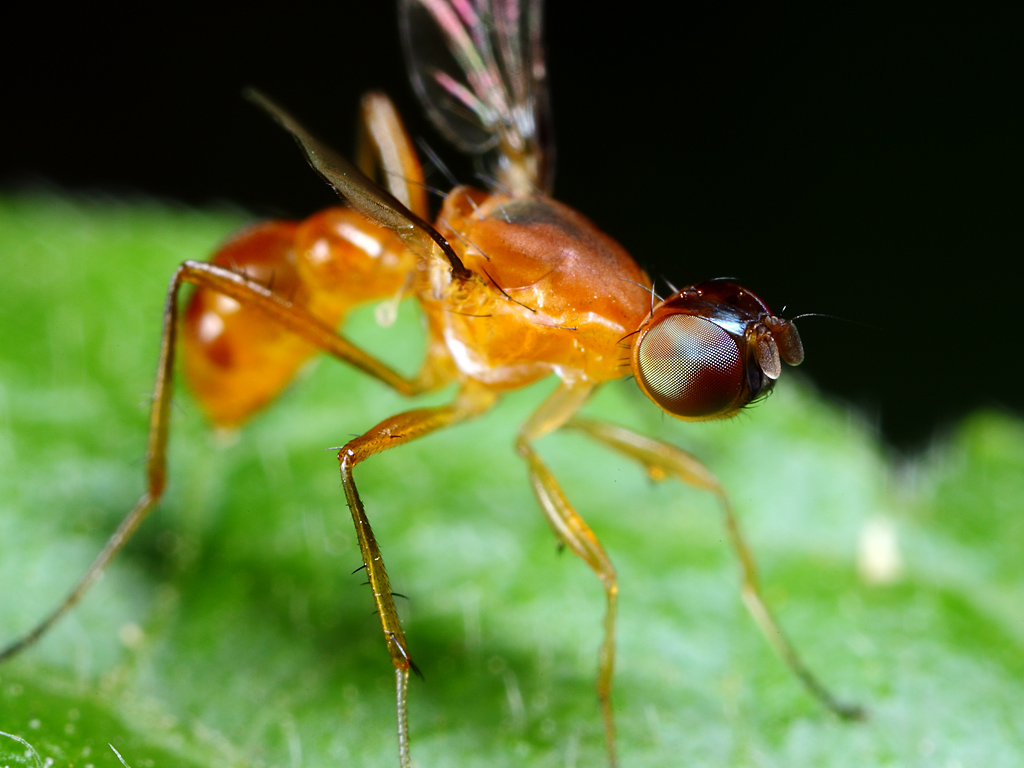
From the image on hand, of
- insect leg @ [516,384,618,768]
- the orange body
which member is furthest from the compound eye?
insect leg @ [516,384,618,768]

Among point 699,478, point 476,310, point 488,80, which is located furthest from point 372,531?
point 488,80

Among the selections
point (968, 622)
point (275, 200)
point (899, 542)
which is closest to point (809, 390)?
point (899, 542)

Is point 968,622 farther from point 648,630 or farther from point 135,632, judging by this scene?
point 135,632

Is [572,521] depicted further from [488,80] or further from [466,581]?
[488,80]

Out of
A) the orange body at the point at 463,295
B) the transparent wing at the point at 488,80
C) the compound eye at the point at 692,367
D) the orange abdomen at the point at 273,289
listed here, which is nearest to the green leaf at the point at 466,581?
the orange abdomen at the point at 273,289

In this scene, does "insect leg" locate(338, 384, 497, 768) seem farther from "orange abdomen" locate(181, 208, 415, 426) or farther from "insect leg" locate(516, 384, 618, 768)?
"orange abdomen" locate(181, 208, 415, 426)

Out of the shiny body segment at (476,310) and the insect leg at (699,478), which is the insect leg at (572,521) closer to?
the shiny body segment at (476,310)
